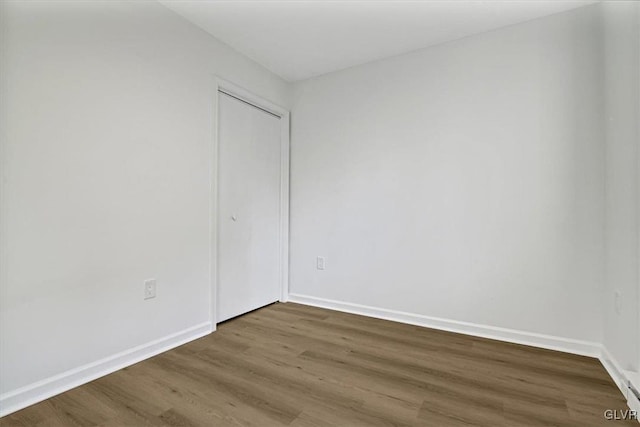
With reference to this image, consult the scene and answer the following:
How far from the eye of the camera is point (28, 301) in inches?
54.8

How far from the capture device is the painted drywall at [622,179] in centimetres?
145

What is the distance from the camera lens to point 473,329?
7.29ft

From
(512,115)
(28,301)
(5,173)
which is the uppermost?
(512,115)

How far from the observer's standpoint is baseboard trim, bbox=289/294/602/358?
1920 mm

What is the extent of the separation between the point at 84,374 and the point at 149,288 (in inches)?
20.3

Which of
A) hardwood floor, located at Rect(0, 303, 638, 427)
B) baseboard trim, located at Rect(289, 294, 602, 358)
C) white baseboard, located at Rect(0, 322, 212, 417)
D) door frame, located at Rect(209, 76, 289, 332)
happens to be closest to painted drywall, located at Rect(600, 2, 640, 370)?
baseboard trim, located at Rect(289, 294, 602, 358)

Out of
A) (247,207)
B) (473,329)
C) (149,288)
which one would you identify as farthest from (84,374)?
(473,329)

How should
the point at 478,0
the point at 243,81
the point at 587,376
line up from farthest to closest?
the point at 243,81, the point at 478,0, the point at 587,376

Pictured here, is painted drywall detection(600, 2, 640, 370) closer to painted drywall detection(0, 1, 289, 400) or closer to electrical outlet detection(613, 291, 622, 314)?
electrical outlet detection(613, 291, 622, 314)

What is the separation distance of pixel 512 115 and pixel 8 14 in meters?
2.87

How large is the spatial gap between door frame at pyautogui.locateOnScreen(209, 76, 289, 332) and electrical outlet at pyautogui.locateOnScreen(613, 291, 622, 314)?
8.00 feet

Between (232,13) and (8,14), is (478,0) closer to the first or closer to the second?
(232,13)

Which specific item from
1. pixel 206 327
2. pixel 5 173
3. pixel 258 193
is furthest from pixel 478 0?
pixel 206 327

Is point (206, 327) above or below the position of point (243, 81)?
below
